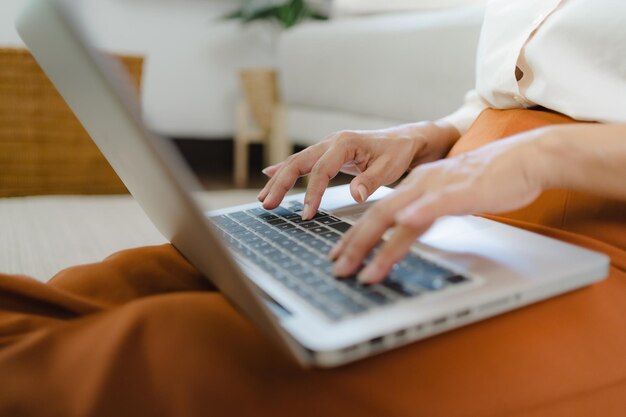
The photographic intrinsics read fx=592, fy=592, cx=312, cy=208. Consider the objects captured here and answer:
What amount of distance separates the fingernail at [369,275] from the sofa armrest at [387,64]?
1.09 metres

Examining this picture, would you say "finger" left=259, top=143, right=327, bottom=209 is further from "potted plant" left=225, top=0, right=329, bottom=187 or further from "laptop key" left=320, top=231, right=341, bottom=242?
"potted plant" left=225, top=0, right=329, bottom=187

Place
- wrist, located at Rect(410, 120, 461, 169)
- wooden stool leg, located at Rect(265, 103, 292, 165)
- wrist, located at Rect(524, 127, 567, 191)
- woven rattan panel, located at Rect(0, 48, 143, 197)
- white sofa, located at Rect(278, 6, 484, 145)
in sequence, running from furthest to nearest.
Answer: wooden stool leg, located at Rect(265, 103, 292, 165) < white sofa, located at Rect(278, 6, 484, 145) < woven rattan panel, located at Rect(0, 48, 143, 197) < wrist, located at Rect(410, 120, 461, 169) < wrist, located at Rect(524, 127, 567, 191)

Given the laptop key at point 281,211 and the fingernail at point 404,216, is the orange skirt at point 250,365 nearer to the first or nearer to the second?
the fingernail at point 404,216

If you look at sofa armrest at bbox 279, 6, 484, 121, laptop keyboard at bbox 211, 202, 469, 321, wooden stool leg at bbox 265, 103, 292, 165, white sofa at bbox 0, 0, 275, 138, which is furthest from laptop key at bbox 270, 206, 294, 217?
white sofa at bbox 0, 0, 275, 138

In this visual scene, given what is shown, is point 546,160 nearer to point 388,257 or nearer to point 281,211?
point 388,257

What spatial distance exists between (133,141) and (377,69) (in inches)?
59.2

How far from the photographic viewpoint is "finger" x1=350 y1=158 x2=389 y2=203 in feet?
1.81

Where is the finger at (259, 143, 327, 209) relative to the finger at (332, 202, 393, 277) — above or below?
below

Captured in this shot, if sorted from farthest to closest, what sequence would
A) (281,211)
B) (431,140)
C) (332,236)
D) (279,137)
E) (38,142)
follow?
(279,137)
(38,142)
(431,140)
(281,211)
(332,236)

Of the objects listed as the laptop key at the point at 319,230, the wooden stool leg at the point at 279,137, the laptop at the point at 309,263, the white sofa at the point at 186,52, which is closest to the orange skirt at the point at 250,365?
the laptop at the point at 309,263

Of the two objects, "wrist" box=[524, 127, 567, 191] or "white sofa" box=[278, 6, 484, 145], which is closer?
"wrist" box=[524, 127, 567, 191]

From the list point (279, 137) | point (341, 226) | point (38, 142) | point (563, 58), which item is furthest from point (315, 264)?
point (279, 137)

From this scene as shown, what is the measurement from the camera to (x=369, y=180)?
584 millimetres

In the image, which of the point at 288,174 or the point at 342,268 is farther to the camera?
the point at 288,174
